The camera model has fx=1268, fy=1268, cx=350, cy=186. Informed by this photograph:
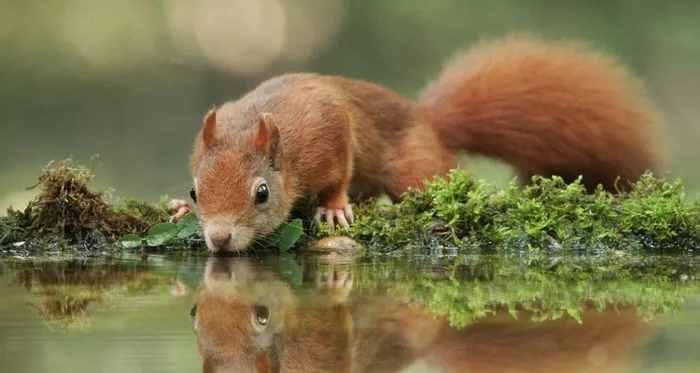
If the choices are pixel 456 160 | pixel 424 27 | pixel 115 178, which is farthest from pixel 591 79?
pixel 424 27

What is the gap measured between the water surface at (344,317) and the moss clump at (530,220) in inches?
13.7

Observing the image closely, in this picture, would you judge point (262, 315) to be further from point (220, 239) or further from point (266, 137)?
point (266, 137)

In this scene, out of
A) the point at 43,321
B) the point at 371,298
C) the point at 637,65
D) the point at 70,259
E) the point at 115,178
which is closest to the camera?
the point at 43,321

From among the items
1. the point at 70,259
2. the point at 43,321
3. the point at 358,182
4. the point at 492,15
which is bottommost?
the point at 43,321

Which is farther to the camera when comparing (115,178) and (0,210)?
(115,178)

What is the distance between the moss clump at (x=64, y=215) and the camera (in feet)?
17.8

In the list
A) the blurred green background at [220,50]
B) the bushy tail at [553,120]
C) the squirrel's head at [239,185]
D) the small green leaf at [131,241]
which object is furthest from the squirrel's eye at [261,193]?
the blurred green background at [220,50]

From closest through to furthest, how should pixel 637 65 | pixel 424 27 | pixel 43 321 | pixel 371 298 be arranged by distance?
pixel 43 321 < pixel 371 298 < pixel 637 65 < pixel 424 27

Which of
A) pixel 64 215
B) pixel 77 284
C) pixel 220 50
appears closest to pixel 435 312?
pixel 77 284

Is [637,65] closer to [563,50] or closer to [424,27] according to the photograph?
[424,27]

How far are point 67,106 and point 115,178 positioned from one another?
8.86 ft

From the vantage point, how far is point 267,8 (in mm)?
14242

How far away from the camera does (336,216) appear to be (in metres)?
5.61

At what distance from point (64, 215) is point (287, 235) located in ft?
3.16
